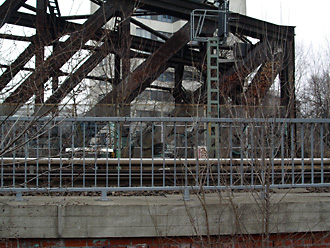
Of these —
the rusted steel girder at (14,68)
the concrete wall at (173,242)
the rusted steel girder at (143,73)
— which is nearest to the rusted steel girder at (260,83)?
the concrete wall at (173,242)

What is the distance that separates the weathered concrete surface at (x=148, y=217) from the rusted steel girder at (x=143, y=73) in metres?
8.83

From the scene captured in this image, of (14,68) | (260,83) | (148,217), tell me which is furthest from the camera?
(260,83)

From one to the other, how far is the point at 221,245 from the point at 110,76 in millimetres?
12752

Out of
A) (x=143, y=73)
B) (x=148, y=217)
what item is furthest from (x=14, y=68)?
(x=143, y=73)

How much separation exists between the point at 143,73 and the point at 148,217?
1027 cm

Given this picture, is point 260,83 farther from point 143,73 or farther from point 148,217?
point 148,217

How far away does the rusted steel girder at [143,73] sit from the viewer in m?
13.8

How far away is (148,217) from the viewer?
4223 mm

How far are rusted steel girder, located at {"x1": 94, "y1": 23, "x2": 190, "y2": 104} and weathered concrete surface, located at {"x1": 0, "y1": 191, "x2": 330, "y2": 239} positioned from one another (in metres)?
8.83

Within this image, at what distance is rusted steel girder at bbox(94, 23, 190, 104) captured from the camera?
1375cm

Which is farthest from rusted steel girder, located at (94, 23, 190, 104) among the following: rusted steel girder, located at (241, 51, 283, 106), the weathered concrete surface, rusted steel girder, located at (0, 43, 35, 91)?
the weathered concrete surface

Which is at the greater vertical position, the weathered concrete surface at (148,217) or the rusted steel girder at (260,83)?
the rusted steel girder at (260,83)

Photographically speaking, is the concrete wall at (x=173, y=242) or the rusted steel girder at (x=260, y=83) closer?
the concrete wall at (x=173, y=242)

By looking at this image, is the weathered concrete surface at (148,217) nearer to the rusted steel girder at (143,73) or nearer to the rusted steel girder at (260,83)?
the rusted steel girder at (260,83)
